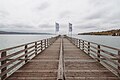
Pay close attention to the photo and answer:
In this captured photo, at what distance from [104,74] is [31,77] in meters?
2.78

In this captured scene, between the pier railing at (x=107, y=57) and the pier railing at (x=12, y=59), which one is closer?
the pier railing at (x=12, y=59)

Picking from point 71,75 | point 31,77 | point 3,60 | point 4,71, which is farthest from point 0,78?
point 71,75

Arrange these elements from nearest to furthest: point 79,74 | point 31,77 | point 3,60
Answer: point 3,60, point 31,77, point 79,74

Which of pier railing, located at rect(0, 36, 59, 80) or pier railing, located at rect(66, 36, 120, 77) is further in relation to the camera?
pier railing, located at rect(66, 36, 120, 77)

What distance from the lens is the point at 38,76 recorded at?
5.35 metres

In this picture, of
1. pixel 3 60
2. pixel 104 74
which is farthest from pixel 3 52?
pixel 104 74

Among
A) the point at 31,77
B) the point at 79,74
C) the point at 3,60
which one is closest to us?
the point at 3,60

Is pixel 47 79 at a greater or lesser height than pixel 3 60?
lesser

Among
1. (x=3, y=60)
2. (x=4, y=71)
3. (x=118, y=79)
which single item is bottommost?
(x=118, y=79)

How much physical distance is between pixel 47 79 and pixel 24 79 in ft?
2.61

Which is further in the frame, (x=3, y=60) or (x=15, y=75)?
(x=15, y=75)

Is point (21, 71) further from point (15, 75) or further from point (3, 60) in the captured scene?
point (3, 60)

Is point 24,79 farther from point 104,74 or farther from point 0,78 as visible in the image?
point 104,74

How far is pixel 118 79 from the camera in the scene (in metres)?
5.09
